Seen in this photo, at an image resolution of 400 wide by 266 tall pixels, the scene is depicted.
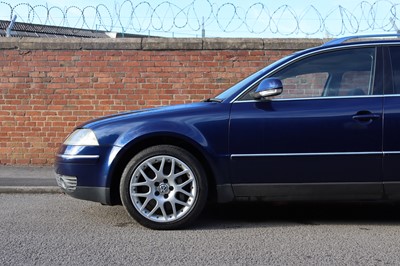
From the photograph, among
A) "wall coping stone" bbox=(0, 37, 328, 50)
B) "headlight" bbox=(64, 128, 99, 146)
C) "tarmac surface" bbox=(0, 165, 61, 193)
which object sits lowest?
"tarmac surface" bbox=(0, 165, 61, 193)

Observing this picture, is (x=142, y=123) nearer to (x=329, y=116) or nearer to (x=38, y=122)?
(x=329, y=116)

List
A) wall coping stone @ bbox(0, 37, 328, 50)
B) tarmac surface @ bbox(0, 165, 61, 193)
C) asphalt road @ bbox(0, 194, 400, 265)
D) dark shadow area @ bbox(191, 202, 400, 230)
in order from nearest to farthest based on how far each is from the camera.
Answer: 1. asphalt road @ bbox(0, 194, 400, 265)
2. dark shadow area @ bbox(191, 202, 400, 230)
3. tarmac surface @ bbox(0, 165, 61, 193)
4. wall coping stone @ bbox(0, 37, 328, 50)

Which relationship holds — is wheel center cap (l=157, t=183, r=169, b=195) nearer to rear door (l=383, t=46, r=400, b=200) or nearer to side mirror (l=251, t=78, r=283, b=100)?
side mirror (l=251, t=78, r=283, b=100)

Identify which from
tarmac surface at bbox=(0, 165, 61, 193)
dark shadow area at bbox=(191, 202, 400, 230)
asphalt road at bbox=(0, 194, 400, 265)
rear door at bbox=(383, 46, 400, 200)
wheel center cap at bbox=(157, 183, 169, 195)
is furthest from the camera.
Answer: tarmac surface at bbox=(0, 165, 61, 193)

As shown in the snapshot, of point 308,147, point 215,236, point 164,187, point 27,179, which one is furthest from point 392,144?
point 27,179

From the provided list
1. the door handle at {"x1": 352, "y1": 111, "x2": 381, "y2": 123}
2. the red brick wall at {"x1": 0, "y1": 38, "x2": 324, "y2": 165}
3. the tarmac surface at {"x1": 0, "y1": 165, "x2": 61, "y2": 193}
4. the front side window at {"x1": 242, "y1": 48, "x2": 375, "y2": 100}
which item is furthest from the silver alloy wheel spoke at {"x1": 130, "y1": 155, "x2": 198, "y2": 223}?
the red brick wall at {"x1": 0, "y1": 38, "x2": 324, "y2": 165}

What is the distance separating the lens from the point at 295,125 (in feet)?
15.6

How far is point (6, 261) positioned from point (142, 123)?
169 cm

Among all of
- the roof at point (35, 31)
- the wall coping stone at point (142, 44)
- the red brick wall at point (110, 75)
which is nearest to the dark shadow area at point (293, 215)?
the red brick wall at point (110, 75)

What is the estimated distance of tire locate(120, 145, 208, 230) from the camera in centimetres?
480

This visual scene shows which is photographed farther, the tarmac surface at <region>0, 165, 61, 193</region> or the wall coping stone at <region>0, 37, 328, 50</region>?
the wall coping stone at <region>0, 37, 328, 50</region>

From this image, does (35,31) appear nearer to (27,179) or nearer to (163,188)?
(27,179)

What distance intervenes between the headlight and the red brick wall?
3808 millimetres

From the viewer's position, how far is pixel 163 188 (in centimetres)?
483
